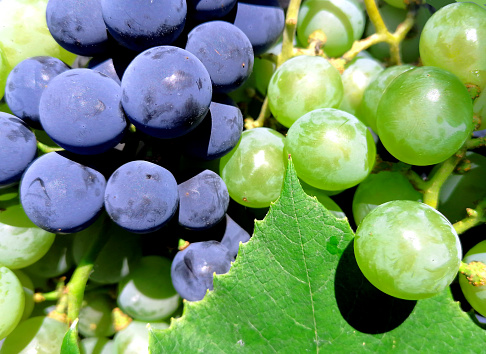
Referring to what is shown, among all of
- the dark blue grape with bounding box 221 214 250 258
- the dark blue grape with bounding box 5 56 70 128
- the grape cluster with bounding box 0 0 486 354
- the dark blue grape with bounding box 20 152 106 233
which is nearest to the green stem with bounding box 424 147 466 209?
the grape cluster with bounding box 0 0 486 354

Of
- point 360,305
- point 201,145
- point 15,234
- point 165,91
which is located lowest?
point 15,234

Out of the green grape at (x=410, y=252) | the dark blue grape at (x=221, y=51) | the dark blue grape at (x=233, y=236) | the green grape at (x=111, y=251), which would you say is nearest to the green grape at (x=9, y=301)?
the green grape at (x=111, y=251)

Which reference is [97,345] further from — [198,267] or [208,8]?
[208,8]

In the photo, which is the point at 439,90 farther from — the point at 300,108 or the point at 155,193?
the point at 155,193

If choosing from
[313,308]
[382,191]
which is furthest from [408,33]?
[313,308]

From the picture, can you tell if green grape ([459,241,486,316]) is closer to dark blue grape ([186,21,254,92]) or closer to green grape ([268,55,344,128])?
green grape ([268,55,344,128])

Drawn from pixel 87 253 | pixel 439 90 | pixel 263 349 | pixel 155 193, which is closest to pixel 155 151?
pixel 155 193
